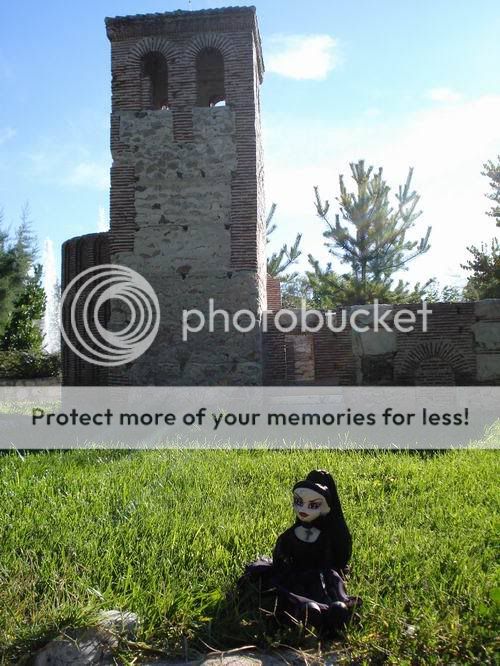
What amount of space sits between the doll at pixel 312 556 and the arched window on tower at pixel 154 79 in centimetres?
841

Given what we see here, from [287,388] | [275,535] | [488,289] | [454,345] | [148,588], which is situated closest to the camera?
[148,588]

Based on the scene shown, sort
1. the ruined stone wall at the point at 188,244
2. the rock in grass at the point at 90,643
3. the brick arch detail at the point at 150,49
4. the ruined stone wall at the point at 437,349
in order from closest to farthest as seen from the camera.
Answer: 1. the rock in grass at the point at 90,643
2. the ruined stone wall at the point at 437,349
3. the ruined stone wall at the point at 188,244
4. the brick arch detail at the point at 150,49

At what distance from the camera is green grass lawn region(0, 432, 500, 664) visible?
245cm

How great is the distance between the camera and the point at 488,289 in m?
17.5

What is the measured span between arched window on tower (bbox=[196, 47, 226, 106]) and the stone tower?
4.75ft

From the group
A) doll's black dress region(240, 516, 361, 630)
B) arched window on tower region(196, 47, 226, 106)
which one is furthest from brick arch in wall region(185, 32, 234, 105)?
doll's black dress region(240, 516, 361, 630)

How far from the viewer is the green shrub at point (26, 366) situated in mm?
19438

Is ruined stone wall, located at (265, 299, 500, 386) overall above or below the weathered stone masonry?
below

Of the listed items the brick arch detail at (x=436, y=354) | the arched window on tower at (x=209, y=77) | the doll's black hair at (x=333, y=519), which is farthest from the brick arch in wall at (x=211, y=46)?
the doll's black hair at (x=333, y=519)

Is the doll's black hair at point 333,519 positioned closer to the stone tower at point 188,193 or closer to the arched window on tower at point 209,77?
the stone tower at point 188,193

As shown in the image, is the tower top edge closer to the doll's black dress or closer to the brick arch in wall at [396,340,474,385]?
the brick arch in wall at [396,340,474,385]

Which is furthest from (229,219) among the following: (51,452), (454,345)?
(51,452)

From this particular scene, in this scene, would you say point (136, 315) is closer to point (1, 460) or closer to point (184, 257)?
point (184, 257)

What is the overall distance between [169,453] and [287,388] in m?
3.24
